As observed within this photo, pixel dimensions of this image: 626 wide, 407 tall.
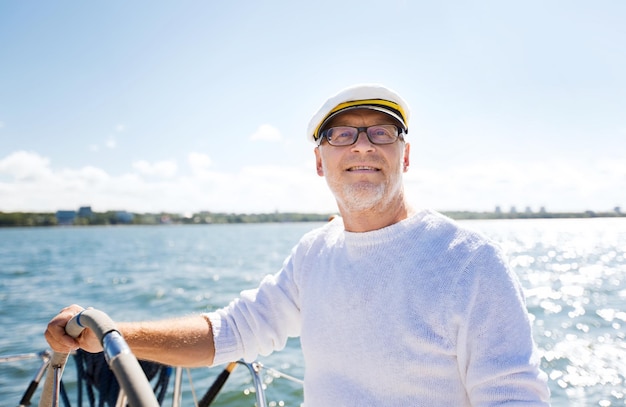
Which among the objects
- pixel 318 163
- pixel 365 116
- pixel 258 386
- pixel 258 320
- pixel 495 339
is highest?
pixel 365 116

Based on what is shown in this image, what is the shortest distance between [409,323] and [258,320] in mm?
810

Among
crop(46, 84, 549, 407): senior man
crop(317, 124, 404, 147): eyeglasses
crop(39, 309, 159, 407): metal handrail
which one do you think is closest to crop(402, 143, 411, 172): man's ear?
crop(46, 84, 549, 407): senior man

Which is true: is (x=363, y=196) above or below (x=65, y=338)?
above

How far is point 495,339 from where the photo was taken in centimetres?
134

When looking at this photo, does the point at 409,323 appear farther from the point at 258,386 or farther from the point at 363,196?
the point at 258,386

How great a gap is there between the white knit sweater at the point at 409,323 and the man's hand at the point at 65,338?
1.92ft

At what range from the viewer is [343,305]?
1.78 m

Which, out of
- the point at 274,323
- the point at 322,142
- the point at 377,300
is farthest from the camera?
the point at 274,323

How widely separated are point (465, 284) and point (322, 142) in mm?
854

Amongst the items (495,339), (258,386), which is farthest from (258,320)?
(495,339)

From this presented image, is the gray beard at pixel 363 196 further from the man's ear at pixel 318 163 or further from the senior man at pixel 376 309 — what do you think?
the man's ear at pixel 318 163

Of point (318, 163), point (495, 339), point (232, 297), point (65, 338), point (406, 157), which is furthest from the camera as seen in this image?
point (232, 297)

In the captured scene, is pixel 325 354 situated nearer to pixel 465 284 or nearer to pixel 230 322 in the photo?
pixel 230 322

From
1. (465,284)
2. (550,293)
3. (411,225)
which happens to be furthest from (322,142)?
(550,293)
